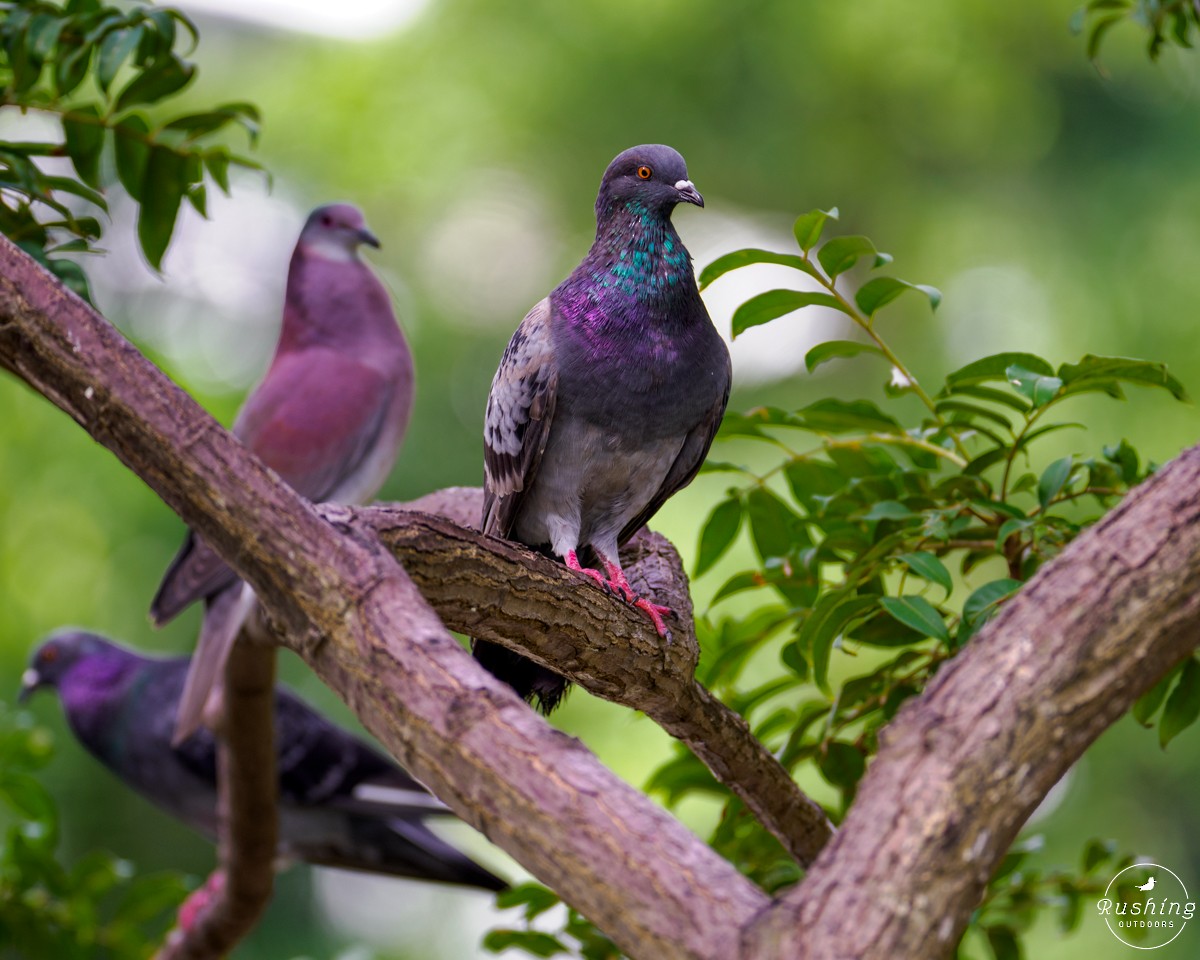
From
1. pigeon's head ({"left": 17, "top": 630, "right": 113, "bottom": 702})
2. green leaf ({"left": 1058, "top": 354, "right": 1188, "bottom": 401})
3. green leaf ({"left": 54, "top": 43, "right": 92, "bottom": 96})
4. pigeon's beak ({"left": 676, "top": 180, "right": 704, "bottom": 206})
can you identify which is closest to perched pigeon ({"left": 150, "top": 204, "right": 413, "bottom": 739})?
pigeon's head ({"left": 17, "top": 630, "right": 113, "bottom": 702})

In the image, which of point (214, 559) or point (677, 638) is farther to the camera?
point (214, 559)

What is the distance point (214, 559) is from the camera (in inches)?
110

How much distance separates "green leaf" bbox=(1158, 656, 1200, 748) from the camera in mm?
1628

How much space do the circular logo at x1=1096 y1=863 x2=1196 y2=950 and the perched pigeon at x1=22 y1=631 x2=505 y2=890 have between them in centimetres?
153

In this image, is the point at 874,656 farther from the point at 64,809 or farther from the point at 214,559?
the point at 64,809

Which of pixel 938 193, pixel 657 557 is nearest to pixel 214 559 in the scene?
pixel 657 557

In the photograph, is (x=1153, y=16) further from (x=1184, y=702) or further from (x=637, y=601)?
(x=637, y=601)

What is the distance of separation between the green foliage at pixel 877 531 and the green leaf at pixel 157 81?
944mm

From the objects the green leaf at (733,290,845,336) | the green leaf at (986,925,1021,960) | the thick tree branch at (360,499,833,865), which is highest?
the green leaf at (733,290,845,336)

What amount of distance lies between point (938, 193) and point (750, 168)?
37.6 inches

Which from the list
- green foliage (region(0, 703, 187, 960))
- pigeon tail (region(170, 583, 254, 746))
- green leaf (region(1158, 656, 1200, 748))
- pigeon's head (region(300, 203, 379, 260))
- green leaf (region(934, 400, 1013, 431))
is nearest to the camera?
green leaf (region(1158, 656, 1200, 748))

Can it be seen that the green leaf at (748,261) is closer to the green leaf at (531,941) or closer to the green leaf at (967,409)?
the green leaf at (967,409)

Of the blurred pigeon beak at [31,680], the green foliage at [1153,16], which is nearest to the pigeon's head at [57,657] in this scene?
the blurred pigeon beak at [31,680]

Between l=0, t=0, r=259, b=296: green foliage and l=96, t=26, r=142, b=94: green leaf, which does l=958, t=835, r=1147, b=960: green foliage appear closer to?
l=0, t=0, r=259, b=296: green foliage
